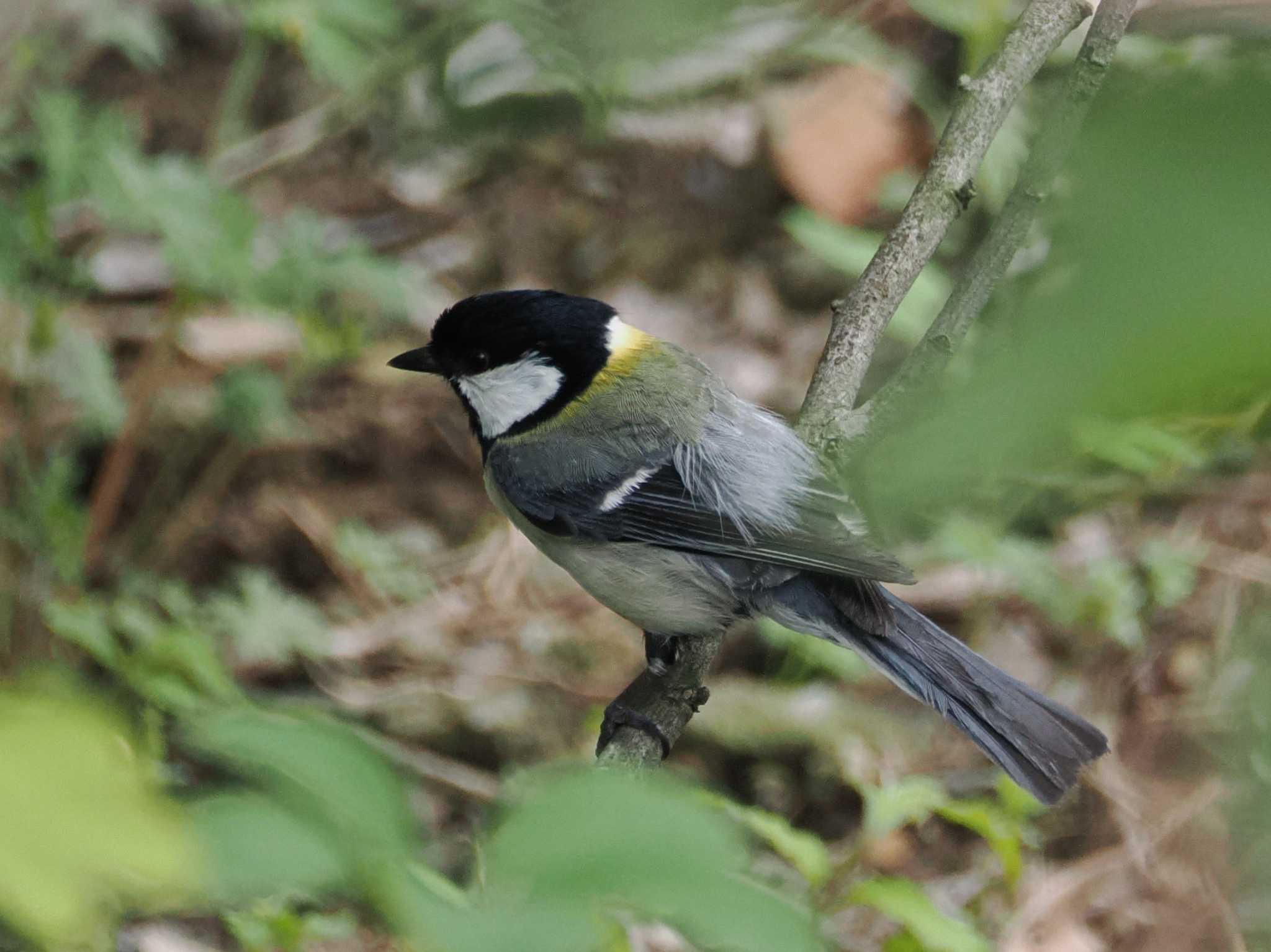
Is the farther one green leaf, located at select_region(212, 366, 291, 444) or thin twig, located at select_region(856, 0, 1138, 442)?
green leaf, located at select_region(212, 366, 291, 444)

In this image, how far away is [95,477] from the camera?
350 cm

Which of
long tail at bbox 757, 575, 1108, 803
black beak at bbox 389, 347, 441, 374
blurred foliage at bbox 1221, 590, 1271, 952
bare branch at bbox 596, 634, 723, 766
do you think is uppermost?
blurred foliage at bbox 1221, 590, 1271, 952

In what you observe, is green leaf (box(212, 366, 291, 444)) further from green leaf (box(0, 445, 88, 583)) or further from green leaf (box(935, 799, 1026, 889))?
green leaf (box(935, 799, 1026, 889))

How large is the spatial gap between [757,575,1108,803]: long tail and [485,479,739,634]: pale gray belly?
3.9 inches

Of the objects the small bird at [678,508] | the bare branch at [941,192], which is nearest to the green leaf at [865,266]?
the small bird at [678,508]

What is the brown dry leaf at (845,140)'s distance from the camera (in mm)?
4285

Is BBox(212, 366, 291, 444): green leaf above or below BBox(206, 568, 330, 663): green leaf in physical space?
above

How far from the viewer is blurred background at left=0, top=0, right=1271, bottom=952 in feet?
1.29

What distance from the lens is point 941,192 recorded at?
206cm

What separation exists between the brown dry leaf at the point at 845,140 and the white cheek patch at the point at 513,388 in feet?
6.80

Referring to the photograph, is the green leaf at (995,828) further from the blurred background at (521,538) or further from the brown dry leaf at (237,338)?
the brown dry leaf at (237,338)

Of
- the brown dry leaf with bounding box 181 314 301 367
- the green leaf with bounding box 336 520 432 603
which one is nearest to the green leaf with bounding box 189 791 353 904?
the green leaf with bounding box 336 520 432 603

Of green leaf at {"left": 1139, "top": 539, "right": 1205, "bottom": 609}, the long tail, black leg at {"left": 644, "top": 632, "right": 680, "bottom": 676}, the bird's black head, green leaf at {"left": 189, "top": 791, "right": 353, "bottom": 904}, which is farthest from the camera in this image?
green leaf at {"left": 1139, "top": 539, "right": 1205, "bottom": 609}

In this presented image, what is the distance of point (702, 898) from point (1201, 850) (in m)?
2.61
